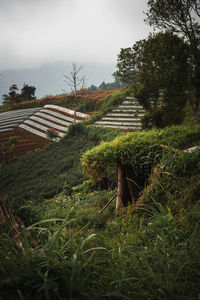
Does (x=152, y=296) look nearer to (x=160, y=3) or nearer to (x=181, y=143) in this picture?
(x=181, y=143)

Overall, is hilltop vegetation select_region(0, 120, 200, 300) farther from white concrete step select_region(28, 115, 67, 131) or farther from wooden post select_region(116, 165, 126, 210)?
white concrete step select_region(28, 115, 67, 131)

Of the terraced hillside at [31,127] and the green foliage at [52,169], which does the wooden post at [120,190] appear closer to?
the green foliage at [52,169]

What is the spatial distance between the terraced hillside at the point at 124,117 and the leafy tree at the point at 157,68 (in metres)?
3.88

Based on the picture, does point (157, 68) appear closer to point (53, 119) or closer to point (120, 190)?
point (120, 190)

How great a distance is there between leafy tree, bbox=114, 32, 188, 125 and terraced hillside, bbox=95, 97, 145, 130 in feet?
12.7

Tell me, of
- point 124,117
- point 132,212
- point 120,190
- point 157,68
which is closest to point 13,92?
point 124,117

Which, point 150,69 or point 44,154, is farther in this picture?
point 44,154

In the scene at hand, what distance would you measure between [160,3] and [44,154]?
10668mm

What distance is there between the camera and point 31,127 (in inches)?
846

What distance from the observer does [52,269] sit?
99 centimetres

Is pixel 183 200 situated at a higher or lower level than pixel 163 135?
lower

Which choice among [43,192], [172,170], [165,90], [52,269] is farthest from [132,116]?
[52,269]

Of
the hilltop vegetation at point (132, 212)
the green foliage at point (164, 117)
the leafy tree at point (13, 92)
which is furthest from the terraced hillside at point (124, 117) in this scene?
the leafy tree at point (13, 92)

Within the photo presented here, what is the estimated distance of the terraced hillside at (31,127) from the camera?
17.9 metres
